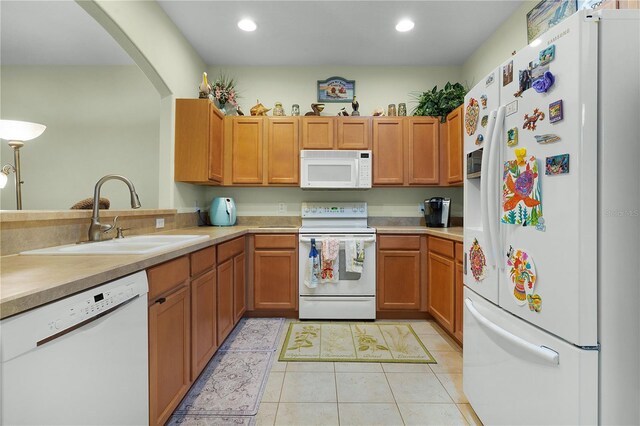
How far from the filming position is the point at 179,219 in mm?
2863

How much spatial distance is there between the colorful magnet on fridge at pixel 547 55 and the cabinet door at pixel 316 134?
228 centimetres

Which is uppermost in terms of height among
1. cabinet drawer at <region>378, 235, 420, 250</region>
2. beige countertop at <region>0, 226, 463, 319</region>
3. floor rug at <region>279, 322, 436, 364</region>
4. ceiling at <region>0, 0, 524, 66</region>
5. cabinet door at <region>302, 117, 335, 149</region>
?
ceiling at <region>0, 0, 524, 66</region>

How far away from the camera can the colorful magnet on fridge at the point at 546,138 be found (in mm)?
988

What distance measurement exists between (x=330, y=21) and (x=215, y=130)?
152 cm

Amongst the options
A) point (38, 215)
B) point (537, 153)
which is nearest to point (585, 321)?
point (537, 153)

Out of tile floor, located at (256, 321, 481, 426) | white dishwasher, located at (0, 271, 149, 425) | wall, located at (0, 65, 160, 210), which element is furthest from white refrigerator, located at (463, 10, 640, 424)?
wall, located at (0, 65, 160, 210)

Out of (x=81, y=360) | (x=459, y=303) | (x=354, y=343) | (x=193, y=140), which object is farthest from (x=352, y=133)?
(x=81, y=360)

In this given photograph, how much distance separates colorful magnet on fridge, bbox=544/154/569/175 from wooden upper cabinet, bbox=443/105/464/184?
1.88 metres

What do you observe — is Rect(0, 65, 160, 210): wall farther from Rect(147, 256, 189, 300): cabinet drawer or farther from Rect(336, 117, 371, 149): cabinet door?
Rect(147, 256, 189, 300): cabinet drawer

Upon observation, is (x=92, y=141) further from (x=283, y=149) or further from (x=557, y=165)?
(x=557, y=165)

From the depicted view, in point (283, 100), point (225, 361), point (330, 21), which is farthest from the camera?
point (283, 100)

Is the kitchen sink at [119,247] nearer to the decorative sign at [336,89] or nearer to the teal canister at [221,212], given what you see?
the teal canister at [221,212]

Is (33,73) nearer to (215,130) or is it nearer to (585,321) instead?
(215,130)

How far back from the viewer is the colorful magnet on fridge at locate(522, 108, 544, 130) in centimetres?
105
